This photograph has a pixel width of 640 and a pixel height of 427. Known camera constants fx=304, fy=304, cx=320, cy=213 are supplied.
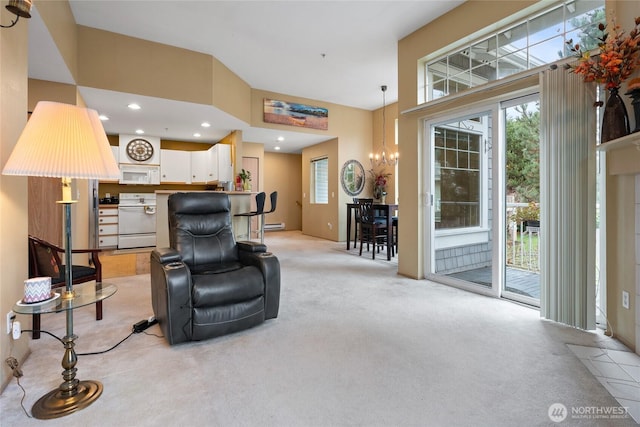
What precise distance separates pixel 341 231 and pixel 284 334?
16.5ft

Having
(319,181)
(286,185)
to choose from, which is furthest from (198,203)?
(286,185)

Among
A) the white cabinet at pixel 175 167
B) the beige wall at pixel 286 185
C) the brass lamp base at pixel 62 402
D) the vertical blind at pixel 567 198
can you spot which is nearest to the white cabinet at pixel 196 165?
the white cabinet at pixel 175 167

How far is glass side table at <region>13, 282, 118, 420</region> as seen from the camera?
1474mm

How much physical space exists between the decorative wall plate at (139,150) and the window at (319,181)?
3936 mm

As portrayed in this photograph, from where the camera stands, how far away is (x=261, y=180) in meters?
8.10

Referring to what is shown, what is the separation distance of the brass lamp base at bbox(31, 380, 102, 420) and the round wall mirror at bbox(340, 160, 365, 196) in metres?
6.10

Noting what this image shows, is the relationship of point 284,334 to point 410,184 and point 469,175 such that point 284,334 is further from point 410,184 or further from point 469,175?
point 469,175

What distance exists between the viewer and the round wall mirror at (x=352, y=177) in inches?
286

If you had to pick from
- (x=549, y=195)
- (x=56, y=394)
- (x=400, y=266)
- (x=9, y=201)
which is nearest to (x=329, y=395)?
(x=56, y=394)

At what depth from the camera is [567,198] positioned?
245 centimetres

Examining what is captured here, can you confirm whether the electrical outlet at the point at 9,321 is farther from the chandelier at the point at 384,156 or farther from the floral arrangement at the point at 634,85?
the chandelier at the point at 384,156

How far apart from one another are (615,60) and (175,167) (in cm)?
707

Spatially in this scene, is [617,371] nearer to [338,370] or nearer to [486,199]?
[338,370]

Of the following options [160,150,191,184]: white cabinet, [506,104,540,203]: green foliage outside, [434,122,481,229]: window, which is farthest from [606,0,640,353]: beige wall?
[160,150,191,184]: white cabinet
